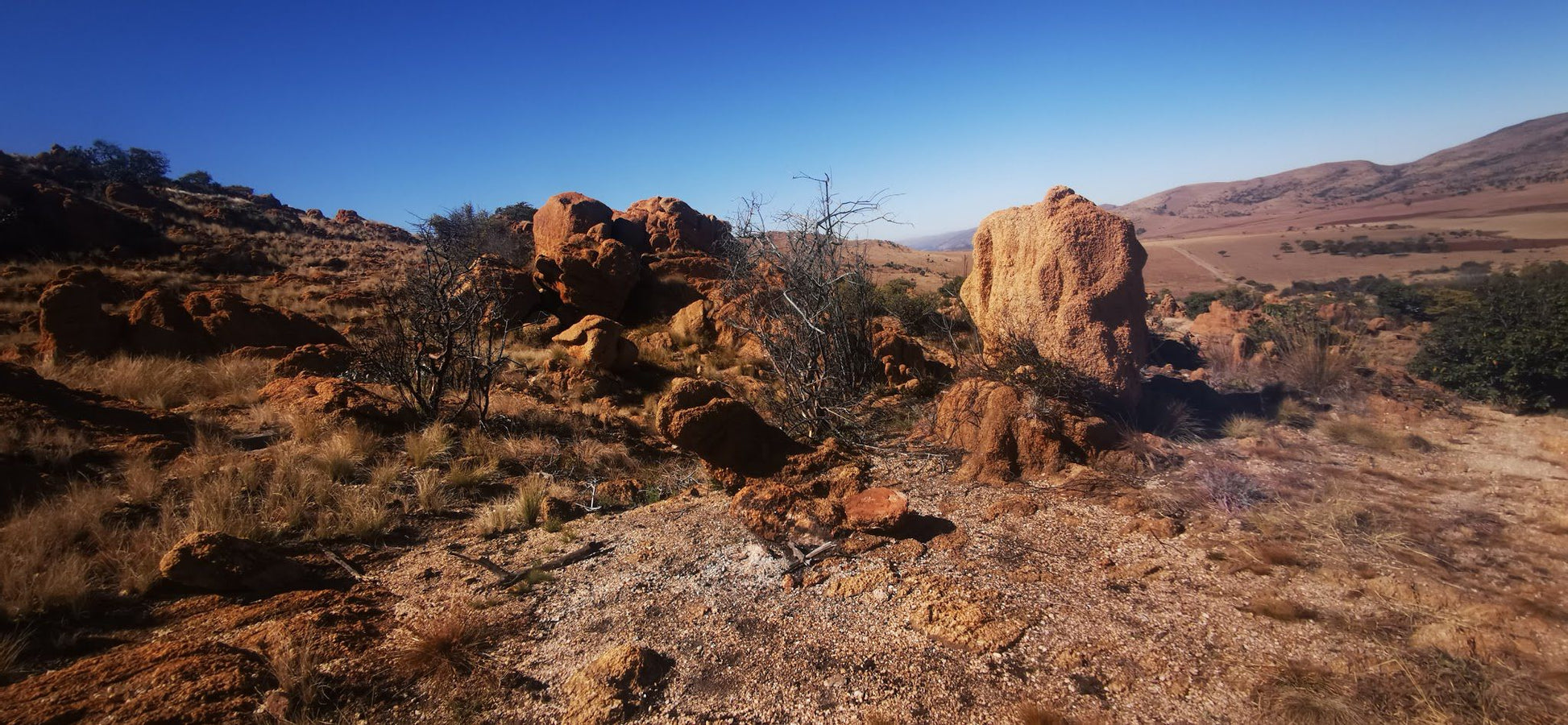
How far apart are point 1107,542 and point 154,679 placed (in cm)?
528

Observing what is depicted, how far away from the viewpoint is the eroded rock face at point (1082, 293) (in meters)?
6.48

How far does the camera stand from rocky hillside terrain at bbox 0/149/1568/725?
2.69 meters

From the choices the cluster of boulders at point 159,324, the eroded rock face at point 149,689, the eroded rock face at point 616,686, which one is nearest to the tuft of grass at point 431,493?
the eroded rock face at point 149,689

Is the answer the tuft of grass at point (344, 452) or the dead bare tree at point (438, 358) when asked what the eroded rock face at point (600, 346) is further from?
the tuft of grass at point (344, 452)

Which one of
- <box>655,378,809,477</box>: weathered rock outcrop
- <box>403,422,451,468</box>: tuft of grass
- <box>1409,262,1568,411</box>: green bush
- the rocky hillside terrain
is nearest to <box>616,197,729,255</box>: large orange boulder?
the rocky hillside terrain

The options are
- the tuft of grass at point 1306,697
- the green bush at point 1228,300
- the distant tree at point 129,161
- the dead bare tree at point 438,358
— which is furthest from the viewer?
the distant tree at point 129,161

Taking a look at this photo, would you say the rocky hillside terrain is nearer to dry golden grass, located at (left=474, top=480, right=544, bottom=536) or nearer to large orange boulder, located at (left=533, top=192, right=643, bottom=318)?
dry golden grass, located at (left=474, top=480, right=544, bottom=536)

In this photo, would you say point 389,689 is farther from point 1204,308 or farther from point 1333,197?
point 1333,197

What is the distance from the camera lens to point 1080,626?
301cm

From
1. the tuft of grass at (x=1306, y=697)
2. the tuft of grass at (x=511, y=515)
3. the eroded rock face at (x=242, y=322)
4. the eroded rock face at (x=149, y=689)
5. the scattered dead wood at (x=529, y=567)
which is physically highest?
the eroded rock face at (x=242, y=322)

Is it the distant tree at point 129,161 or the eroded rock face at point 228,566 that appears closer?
the eroded rock face at point 228,566

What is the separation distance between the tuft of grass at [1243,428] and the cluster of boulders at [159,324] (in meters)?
13.1

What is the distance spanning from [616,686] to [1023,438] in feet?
13.1

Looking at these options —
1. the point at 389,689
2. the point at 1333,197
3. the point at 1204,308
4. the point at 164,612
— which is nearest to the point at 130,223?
the point at 164,612
